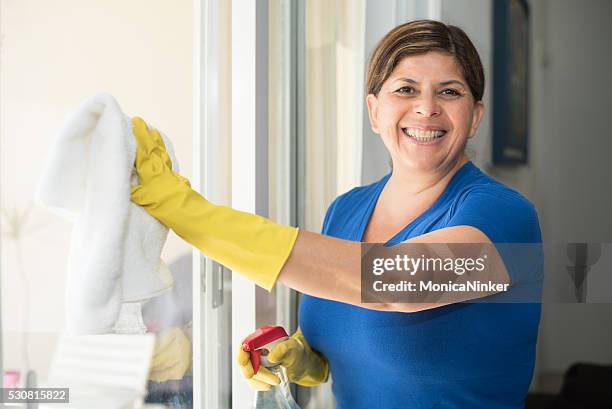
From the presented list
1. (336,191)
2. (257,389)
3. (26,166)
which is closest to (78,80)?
(26,166)

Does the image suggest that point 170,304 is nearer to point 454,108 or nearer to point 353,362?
point 353,362

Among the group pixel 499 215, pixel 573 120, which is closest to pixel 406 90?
pixel 499 215

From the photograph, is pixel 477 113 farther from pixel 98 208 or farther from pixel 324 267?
pixel 98 208

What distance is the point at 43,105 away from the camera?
59 cm

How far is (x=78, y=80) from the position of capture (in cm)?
62

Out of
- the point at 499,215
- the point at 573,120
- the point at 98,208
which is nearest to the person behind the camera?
the point at 98,208

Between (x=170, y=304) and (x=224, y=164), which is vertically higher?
(x=224, y=164)

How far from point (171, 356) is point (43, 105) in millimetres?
348

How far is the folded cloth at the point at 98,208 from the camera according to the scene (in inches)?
18.2

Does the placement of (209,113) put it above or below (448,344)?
above

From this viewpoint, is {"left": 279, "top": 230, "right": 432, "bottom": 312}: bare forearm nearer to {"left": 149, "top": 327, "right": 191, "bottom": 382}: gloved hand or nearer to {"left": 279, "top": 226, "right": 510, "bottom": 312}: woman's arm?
{"left": 279, "top": 226, "right": 510, "bottom": 312}: woman's arm

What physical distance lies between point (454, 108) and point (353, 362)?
0.35 m

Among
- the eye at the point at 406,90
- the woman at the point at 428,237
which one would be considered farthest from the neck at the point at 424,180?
the eye at the point at 406,90

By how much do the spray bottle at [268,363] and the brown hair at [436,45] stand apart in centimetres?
37
